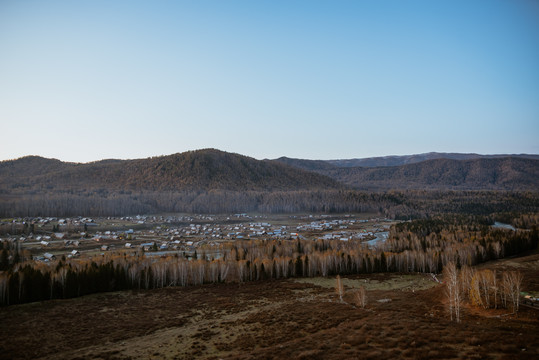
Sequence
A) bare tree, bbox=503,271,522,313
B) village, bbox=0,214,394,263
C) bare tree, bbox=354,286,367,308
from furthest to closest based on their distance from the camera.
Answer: village, bbox=0,214,394,263, bare tree, bbox=354,286,367,308, bare tree, bbox=503,271,522,313

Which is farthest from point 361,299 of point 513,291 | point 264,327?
point 513,291

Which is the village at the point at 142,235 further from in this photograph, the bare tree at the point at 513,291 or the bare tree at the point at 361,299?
the bare tree at the point at 513,291

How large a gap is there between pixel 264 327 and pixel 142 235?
309ft

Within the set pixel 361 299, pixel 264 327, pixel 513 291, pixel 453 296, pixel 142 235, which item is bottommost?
pixel 264 327

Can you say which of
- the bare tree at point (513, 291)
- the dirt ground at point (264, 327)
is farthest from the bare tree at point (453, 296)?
the bare tree at point (513, 291)

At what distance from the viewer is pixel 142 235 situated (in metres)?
120

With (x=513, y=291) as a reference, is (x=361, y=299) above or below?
below

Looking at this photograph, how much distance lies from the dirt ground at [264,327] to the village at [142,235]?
96.4ft

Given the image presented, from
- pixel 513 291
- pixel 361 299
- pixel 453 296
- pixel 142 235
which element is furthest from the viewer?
pixel 142 235

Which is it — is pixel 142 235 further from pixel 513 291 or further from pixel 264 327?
pixel 513 291

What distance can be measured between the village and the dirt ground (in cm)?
2939

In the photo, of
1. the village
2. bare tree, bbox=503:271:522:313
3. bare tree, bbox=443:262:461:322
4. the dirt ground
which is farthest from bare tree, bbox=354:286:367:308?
the village

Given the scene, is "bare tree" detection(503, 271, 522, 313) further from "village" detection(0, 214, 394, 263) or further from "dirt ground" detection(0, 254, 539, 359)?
"village" detection(0, 214, 394, 263)

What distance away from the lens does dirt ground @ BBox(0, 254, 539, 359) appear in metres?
24.7
